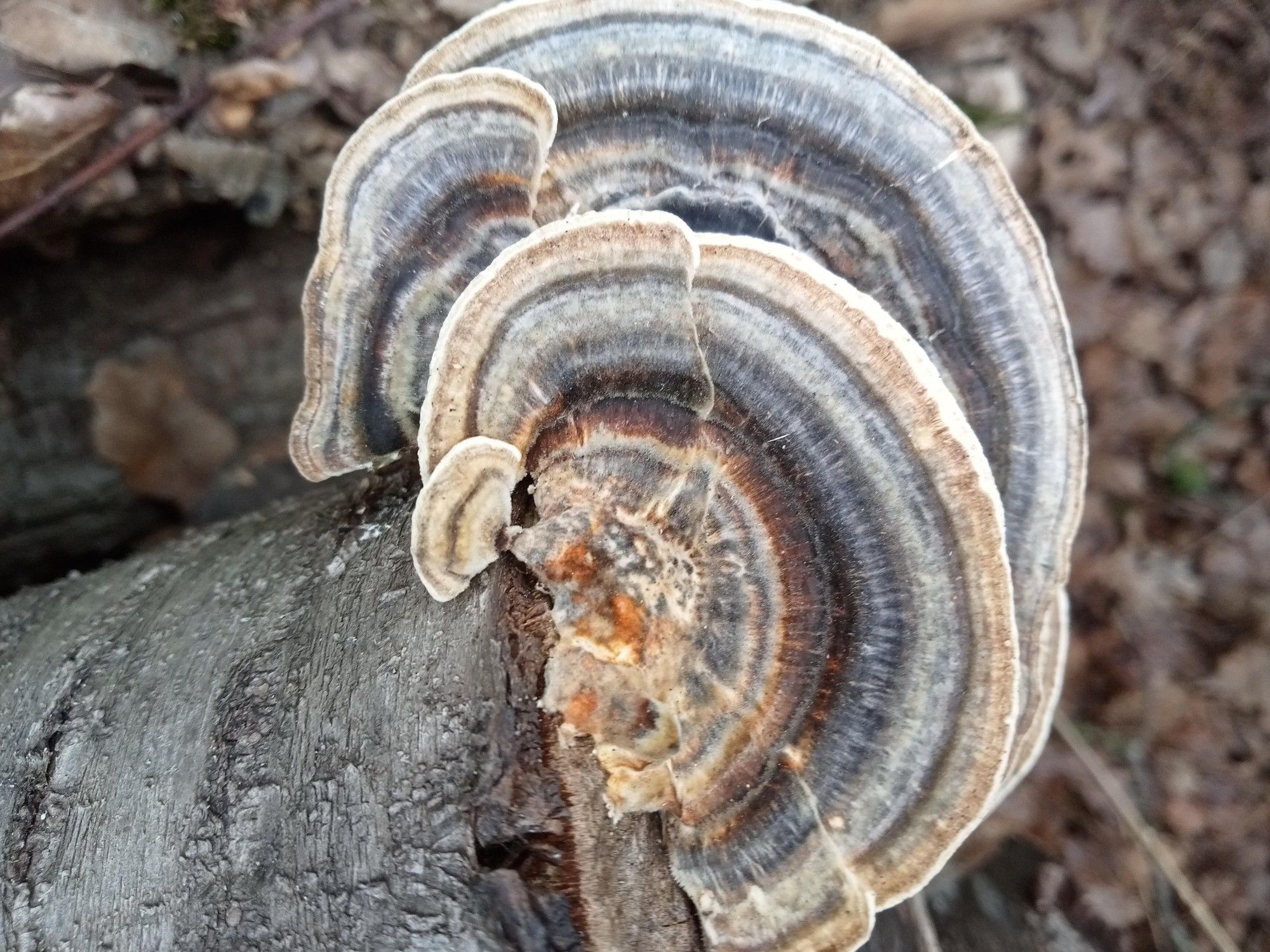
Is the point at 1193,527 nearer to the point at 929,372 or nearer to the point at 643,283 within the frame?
the point at 929,372

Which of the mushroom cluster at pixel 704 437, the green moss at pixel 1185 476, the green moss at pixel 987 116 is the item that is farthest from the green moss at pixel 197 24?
the green moss at pixel 1185 476

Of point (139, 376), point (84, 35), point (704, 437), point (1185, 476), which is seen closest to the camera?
→ point (704, 437)

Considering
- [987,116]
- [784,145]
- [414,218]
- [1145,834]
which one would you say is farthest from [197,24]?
[1145,834]

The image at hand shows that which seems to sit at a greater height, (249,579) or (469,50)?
(469,50)

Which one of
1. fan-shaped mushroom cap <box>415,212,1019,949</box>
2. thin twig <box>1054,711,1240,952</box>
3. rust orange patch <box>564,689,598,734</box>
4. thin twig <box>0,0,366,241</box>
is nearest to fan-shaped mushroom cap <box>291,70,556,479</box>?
fan-shaped mushroom cap <box>415,212,1019,949</box>

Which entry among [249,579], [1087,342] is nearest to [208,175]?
[249,579]

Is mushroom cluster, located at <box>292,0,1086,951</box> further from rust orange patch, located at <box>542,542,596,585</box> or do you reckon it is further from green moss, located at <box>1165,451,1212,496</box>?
green moss, located at <box>1165,451,1212,496</box>

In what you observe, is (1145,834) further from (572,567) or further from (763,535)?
(572,567)
